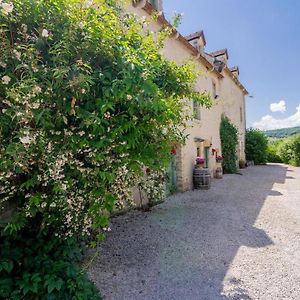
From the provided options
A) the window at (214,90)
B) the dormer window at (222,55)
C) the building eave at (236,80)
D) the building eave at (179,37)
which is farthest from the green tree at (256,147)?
the window at (214,90)

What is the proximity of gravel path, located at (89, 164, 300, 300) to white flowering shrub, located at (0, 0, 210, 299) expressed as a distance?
3.53 ft

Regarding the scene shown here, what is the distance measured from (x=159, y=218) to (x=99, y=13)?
5190 millimetres

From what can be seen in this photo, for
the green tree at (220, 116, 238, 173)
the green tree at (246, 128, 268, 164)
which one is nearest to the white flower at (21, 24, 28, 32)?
the green tree at (220, 116, 238, 173)

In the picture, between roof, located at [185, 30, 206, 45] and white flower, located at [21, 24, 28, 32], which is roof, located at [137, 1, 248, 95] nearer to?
roof, located at [185, 30, 206, 45]

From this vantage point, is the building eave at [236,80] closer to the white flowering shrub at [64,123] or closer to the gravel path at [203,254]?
the gravel path at [203,254]

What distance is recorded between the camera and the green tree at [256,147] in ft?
81.0

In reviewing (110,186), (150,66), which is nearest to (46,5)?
(150,66)

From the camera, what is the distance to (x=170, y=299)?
126 inches

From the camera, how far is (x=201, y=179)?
35.7ft

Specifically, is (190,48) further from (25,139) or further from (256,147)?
(256,147)

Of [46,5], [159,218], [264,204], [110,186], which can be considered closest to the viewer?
[46,5]

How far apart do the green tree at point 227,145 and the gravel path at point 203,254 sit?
8.41 meters

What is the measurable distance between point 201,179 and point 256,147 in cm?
1606

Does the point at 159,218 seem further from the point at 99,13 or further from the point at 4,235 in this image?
the point at 99,13
